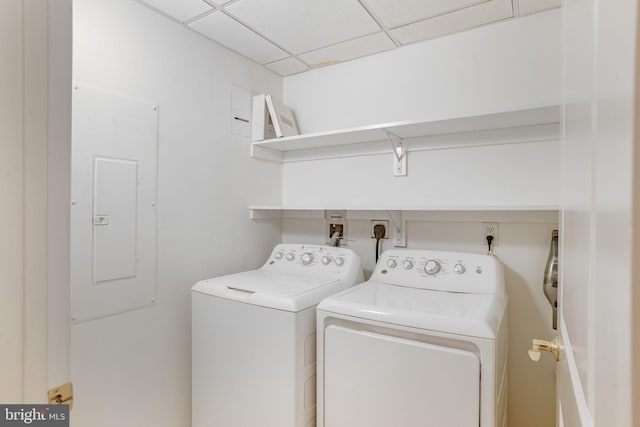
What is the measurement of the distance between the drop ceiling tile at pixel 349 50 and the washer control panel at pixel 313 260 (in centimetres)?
116

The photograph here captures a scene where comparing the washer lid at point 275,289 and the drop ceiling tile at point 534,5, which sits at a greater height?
the drop ceiling tile at point 534,5

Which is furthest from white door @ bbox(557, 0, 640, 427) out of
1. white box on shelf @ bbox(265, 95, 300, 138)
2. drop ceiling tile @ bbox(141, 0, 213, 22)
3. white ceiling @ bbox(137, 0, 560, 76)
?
white box on shelf @ bbox(265, 95, 300, 138)

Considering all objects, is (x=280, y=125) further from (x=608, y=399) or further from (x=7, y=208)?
(x=608, y=399)

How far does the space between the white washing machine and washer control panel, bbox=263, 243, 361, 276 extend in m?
0.02

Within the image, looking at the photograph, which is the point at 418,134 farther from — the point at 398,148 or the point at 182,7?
the point at 182,7

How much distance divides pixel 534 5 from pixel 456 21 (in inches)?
13.2

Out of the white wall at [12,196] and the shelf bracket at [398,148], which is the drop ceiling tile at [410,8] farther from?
the white wall at [12,196]

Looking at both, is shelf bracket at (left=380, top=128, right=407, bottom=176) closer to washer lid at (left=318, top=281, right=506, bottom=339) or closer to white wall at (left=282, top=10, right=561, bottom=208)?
white wall at (left=282, top=10, right=561, bottom=208)

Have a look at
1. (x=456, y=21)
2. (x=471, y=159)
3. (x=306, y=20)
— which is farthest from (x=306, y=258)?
(x=456, y=21)

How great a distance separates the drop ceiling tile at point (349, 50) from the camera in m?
1.89

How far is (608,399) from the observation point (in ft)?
1.00

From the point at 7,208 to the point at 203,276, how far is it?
133 cm

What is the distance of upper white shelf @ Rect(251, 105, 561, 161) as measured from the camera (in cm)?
153

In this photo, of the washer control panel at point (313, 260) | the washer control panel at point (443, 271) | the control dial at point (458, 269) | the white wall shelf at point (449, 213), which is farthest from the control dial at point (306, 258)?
the control dial at point (458, 269)
